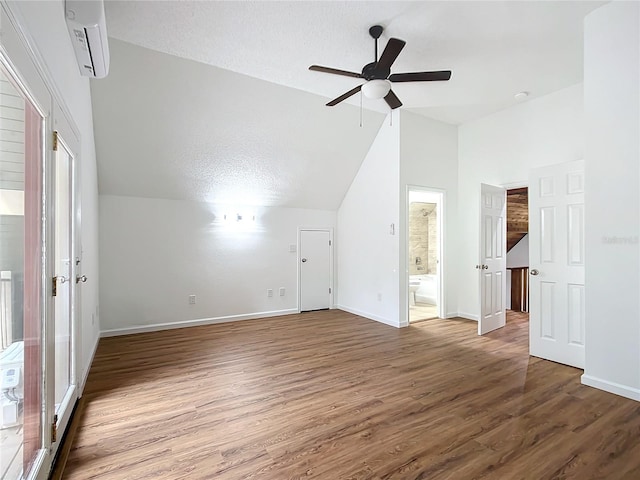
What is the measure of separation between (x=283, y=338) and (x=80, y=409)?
89.6 inches

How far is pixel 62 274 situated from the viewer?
2209 mm

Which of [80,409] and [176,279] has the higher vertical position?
[176,279]

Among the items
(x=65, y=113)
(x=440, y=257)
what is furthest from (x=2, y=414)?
(x=440, y=257)

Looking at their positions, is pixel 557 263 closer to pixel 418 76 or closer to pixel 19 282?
pixel 418 76

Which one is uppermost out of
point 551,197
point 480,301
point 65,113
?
point 65,113

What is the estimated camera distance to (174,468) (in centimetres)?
181

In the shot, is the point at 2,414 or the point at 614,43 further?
the point at 614,43

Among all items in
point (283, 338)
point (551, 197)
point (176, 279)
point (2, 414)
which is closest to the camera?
point (2, 414)

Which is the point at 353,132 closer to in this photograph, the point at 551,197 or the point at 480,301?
the point at 551,197

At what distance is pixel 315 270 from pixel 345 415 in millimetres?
3688

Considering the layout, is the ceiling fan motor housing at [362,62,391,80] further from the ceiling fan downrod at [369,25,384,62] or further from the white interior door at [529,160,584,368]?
the white interior door at [529,160,584,368]

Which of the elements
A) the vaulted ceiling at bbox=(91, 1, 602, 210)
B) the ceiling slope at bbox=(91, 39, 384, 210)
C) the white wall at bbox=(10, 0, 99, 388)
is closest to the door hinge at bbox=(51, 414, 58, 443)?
the white wall at bbox=(10, 0, 99, 388)

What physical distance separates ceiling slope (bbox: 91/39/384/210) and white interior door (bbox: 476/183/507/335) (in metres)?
2.05

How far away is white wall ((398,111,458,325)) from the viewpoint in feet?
15.7
